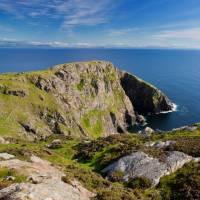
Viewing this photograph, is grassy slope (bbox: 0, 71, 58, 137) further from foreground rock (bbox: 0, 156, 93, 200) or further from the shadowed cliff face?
foreground rock (bbox: 0, 156, 93, 200)

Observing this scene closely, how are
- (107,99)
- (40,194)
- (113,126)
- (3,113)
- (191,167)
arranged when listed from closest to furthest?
1. (40,194)
2. (191,167)
3. (3,113)
4. (113,126)
5. (107,99)

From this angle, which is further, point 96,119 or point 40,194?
point 96,119

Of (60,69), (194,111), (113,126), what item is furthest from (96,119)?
(194,111)

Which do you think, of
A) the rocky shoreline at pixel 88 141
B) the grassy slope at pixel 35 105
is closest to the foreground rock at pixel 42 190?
the rocky shoreline at pixel 88 141

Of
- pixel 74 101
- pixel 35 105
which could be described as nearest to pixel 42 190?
pixel 35 105

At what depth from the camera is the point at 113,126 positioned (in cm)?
15800

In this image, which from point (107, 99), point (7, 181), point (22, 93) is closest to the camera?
point (7, 181)

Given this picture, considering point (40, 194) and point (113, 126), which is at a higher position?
point (40, 194)

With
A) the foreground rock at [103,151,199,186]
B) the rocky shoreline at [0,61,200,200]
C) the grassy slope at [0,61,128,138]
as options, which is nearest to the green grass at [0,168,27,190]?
the rocky shoreline at [0,61,200,200]

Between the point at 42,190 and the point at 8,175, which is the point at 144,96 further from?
the point at 42,190

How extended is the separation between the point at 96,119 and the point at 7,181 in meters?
127

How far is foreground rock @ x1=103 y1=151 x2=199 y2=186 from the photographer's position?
33688 mm

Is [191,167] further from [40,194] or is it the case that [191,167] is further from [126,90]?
[126,90]

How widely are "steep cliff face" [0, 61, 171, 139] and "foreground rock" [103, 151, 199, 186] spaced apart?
211 ft
